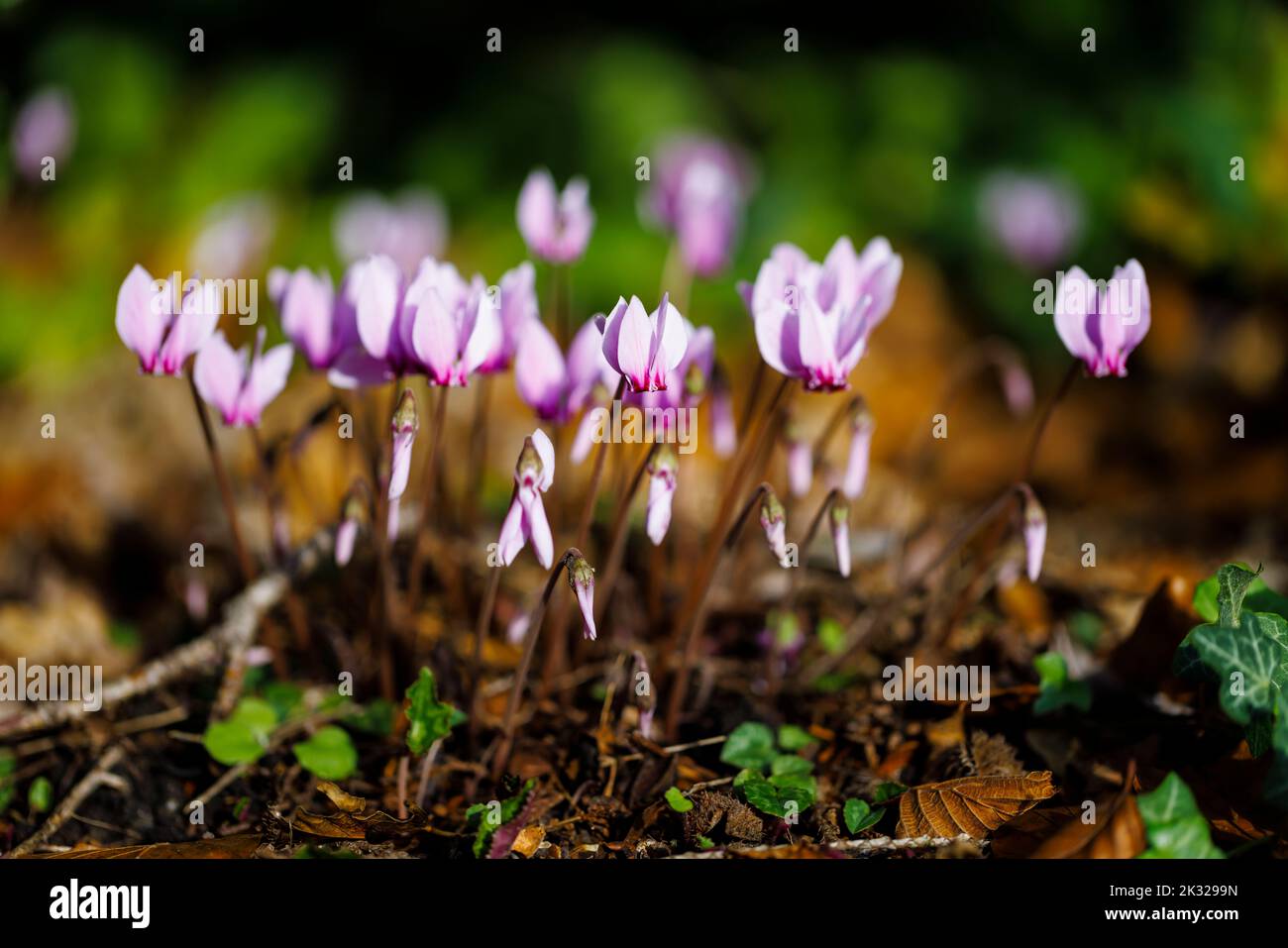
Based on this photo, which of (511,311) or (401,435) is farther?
(511,311)

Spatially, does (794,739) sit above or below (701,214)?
below

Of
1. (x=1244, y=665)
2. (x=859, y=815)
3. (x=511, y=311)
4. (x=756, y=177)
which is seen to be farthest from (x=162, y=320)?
(x=756, y=177)

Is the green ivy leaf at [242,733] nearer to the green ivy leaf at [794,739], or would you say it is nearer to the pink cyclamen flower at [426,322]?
the pink cyclamen flower at [426,322]

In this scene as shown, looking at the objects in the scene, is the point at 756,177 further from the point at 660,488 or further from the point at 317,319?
the point at 660,488

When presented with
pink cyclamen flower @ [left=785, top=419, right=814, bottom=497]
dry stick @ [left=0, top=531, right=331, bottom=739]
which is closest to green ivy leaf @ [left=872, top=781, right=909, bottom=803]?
pink cyclamen flower @ [left=785, top=419, right=814, bottom=497]

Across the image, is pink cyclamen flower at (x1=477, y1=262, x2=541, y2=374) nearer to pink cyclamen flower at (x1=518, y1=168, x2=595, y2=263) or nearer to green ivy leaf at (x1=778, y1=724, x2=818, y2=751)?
pink cyclamen flower at (x1=518, y1=168, x2=595, y2=263)
